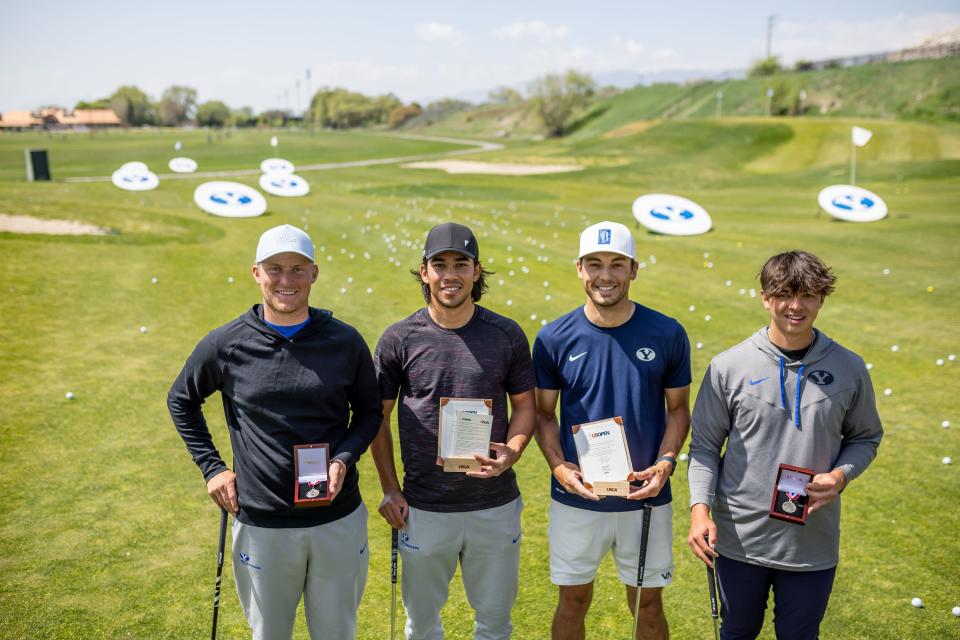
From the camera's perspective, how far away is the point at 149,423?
27.6 feet

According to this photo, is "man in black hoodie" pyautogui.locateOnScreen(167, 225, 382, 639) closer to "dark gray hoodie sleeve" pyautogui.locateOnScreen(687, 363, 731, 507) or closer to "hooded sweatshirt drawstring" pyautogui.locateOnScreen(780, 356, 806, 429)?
"dark gray hoodie sleeve" pyautogui.locateOnScreen(687, 363, 731, 507)

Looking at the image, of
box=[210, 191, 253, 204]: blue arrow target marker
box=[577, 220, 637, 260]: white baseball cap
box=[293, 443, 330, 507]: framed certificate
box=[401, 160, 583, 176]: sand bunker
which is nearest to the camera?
box=[293, 443, 330, 507]: framed certificate

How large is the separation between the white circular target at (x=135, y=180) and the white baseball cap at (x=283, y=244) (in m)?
32.1

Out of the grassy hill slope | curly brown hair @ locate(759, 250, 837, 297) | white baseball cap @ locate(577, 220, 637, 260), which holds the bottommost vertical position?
curly brown hair @ locate(759, 250, 837, 297)

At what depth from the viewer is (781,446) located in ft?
12.6

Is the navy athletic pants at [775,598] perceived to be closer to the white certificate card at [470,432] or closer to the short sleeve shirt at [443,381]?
the short sleeve shirt at [443,381]

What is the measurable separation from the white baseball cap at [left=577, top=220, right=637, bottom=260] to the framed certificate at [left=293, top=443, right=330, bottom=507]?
1.85 meters

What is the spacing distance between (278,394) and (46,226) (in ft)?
61.4

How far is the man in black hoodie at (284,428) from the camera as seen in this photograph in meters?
3.91

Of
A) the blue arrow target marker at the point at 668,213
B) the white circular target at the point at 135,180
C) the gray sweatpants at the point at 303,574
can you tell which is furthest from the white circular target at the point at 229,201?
the gray sweatpants at the point at 303,574

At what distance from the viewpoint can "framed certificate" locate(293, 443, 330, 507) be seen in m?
3.87

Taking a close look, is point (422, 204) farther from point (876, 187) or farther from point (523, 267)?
point (876, 187)

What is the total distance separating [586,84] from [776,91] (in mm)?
34503

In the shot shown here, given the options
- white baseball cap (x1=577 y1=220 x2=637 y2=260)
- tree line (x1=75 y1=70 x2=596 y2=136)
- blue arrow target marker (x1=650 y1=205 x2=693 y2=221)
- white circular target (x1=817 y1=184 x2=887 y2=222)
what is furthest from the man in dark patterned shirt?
tree line (x1=75 y1=70 x2=596 y2=136)
